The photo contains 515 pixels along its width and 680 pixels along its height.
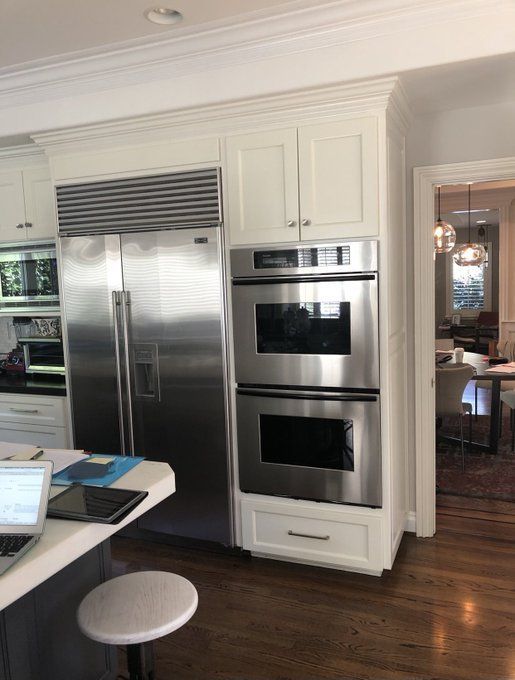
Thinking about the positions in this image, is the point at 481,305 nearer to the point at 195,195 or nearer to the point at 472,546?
the point at 472,546

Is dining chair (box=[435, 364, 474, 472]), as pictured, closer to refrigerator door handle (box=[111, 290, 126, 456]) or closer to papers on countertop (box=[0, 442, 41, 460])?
refrigerator door handle (box=[111, 290, 126, 456])

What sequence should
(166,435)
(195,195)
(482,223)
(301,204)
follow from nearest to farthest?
(301,204) → (195,195) → (166,435) → (482,223)

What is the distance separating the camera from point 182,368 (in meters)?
3.17

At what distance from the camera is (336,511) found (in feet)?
9.73

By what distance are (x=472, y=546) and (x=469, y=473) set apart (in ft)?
4.06

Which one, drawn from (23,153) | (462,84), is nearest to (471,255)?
(462,84)

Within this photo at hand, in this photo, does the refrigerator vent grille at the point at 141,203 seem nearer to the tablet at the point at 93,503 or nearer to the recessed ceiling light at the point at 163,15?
the recessed ceiling light at the point at 163,15

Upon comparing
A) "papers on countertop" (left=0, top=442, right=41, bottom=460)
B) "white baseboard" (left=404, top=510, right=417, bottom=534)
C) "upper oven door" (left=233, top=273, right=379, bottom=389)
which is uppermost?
"upper oven door" (left=233, top=273, right=379, bottom=389)

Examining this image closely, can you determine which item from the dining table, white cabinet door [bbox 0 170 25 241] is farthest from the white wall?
white cabinet door [bbox 0 170 25 241]

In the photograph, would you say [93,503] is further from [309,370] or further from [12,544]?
[309,370]

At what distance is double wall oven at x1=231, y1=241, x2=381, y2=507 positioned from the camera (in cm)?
280

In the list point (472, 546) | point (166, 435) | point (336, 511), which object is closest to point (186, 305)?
point (166, 435)

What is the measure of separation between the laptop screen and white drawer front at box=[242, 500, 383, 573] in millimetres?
1795

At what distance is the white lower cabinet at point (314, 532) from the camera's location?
2.92 meters
